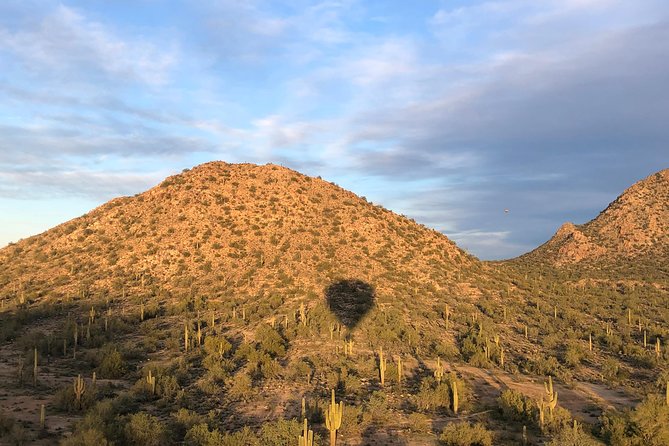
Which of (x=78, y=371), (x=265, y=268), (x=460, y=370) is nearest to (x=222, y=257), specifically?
(x=265, y=268)

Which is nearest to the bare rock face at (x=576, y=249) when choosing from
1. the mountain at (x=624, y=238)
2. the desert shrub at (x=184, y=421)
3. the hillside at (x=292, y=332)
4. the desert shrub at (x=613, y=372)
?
the mountain at (x=624, y=238)

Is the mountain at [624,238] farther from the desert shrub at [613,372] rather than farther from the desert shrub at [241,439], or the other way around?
the desert shrub at [241,439]

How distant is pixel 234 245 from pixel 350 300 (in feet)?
43.6

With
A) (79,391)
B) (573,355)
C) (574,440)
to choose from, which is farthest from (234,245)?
(574,440)

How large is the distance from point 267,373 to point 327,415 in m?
7.28

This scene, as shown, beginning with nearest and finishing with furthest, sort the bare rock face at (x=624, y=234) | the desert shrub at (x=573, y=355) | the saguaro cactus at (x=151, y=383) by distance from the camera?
the saguaro cactus at (x=151, y=383) < the desert shrub at (x=573, y=355) < the bare rock face at (x=624, y=234)

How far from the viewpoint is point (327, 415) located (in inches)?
538

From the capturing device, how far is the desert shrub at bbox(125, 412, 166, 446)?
40.8ft

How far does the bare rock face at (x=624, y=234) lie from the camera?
2518 inches

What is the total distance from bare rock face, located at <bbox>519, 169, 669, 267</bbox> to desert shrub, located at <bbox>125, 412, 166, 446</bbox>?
6596cm

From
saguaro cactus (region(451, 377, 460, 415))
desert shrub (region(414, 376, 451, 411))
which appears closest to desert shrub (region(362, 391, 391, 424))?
desert shrub (region(414, 376, 451, 411))

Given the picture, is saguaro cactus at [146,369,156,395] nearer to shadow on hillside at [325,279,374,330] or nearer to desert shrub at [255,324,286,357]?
desert shrub at [255,324,286,357]

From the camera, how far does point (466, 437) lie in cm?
1320

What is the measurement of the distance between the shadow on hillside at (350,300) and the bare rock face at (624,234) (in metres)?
44.3
